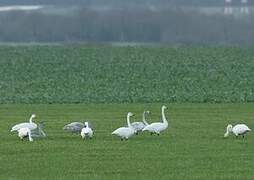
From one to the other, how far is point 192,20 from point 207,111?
127 metres

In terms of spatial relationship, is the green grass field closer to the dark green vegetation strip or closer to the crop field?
the crop field

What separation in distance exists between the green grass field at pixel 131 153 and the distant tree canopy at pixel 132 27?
12944cm

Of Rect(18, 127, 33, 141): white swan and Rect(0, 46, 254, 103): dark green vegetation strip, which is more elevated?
A: Rect(0, 46, 254, 103): dark green vegetation strip

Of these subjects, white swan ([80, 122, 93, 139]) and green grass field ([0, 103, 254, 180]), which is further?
white swan ([80, 122, 93, 139])

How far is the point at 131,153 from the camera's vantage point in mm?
25531

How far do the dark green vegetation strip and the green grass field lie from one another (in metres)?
12.0

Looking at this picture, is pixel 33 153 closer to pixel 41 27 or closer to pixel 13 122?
pixel 13 122

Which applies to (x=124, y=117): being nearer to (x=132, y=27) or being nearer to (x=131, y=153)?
(x=131, y=153)

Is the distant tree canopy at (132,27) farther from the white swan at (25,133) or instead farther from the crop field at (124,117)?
the white swan at (25,133)

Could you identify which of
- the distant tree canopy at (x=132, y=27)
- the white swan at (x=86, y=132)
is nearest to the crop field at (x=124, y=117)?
the white swan at (x=86, y=132)

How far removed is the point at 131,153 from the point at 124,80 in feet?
132

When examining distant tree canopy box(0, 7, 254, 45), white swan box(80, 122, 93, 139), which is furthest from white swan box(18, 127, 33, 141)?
distant tree canopy box(0, 7, 254, 45)

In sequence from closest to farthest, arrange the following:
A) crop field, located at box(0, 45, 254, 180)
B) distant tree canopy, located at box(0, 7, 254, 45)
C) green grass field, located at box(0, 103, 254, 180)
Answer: green grass field, located at box(0, 103, 254, 180) → crop field, located at box(0, 45, 254, 180) → distant tree canopy, located at box(0, 7, 254, 45)

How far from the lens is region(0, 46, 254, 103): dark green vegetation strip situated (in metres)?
50.2
